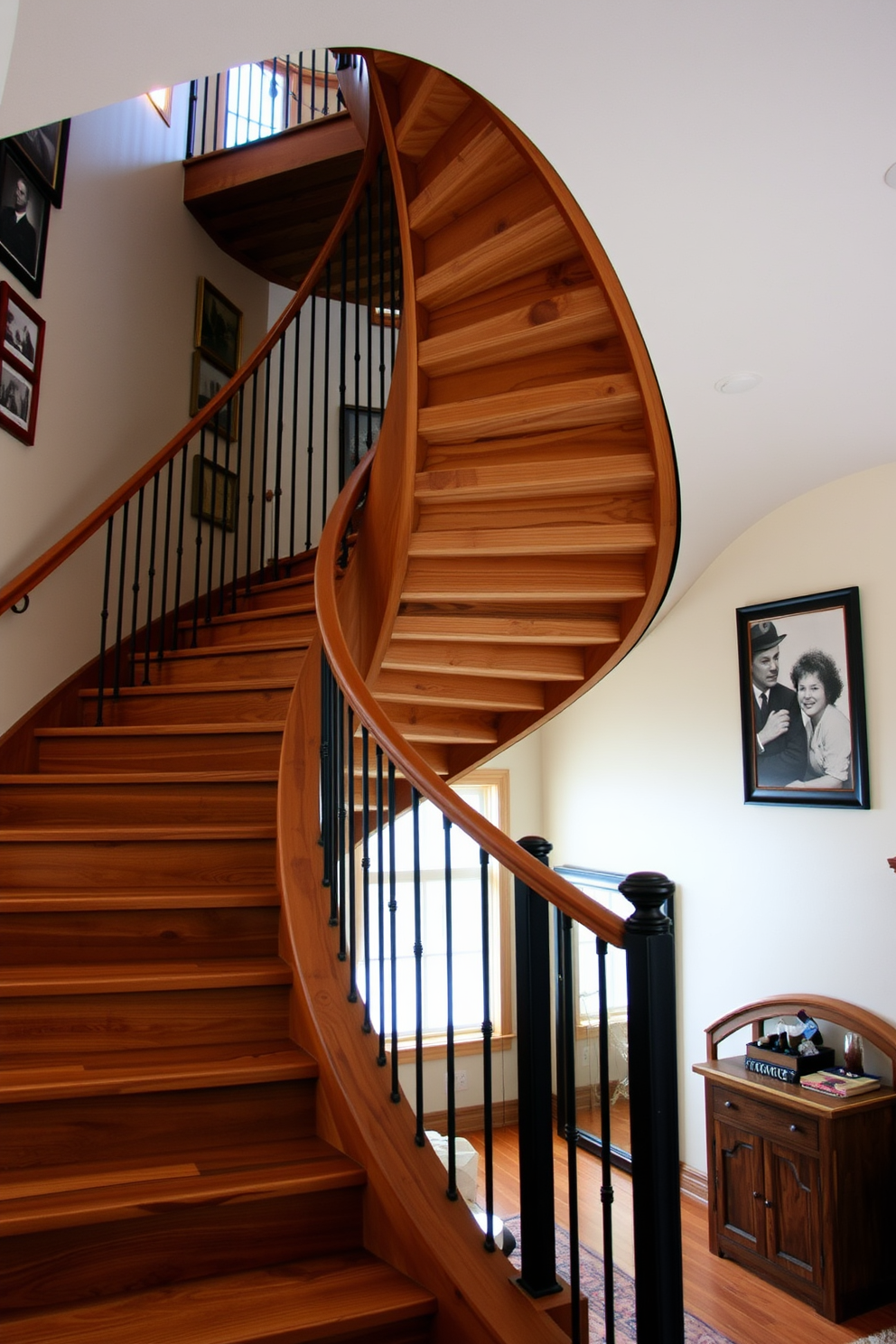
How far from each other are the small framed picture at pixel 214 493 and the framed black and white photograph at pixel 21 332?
38.2 inches

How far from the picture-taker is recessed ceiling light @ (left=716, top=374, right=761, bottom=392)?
3.10 meters

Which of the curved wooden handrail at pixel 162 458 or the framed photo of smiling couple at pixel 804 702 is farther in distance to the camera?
the framed photo of smiling couple at pixel 804 702

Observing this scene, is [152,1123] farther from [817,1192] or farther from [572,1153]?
[817,1192]

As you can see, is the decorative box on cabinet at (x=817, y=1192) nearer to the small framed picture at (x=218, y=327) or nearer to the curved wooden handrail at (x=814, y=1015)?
→ the curved wooden handrail at (x=814, y=1015)

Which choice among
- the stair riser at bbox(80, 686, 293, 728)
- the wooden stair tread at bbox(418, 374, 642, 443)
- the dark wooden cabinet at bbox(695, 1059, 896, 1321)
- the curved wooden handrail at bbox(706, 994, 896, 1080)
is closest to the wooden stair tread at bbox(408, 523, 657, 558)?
the wooden stair tread at bbox(418, 374, 642, 443)

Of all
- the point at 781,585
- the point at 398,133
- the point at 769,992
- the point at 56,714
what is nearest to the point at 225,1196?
the point at 56,714

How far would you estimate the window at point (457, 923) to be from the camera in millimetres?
6891

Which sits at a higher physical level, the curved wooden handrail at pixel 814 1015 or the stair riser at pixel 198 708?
the stair riser at pixel 198 708

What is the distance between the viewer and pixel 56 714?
3.56 metres

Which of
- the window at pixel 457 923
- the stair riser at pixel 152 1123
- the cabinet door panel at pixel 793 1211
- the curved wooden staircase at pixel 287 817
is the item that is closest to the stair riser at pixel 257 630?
the curved wooden staircase at pixel 287 817

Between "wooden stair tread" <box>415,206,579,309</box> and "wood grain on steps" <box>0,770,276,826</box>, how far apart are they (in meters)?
1.65

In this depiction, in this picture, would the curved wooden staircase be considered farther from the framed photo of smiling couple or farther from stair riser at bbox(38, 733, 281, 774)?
the framed photo of smiling couple

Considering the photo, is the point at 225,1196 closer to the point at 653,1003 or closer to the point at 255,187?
the point at 653,1003

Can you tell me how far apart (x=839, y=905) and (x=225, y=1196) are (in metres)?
3.76
